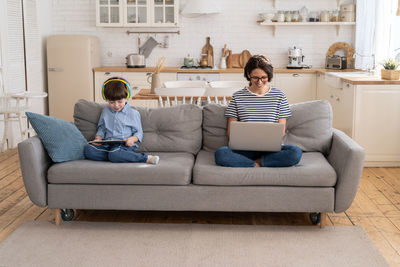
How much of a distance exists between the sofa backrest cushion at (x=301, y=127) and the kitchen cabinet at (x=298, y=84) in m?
3.32

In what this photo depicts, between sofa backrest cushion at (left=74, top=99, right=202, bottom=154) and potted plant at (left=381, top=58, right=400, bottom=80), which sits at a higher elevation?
potted plant at (left=381, top=58, right=400, bottom=80)

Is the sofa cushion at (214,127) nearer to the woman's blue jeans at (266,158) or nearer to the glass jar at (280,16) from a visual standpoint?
the woman's blue jeans at (266,158)

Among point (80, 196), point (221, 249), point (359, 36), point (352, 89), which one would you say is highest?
point (359, 36)

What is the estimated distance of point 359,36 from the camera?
684cm

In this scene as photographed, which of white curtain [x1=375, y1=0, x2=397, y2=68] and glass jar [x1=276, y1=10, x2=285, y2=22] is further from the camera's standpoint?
glass jar [x1=276, y1=10, x2=285, y2=22]

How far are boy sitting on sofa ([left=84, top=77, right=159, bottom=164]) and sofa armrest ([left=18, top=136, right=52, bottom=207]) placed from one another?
32 centimetres

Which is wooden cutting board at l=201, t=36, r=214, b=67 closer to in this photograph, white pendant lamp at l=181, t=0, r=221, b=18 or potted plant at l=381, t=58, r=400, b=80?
white pendant lamp at l=181, t=0, r=221, b=18

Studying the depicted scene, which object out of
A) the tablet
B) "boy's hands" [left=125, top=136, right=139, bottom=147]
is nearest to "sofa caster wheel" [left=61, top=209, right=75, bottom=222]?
the tablet

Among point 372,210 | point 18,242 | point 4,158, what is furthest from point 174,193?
point 4,158

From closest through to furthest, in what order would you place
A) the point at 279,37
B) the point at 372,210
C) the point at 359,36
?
the point at 372,210, the point at 359,36, the point at 279,37

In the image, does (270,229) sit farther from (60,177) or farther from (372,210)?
(60,177)

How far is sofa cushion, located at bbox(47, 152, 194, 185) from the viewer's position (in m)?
3.26

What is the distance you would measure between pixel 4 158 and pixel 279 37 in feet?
14.0

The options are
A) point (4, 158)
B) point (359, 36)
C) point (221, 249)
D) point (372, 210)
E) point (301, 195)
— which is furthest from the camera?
point (359, 36)
